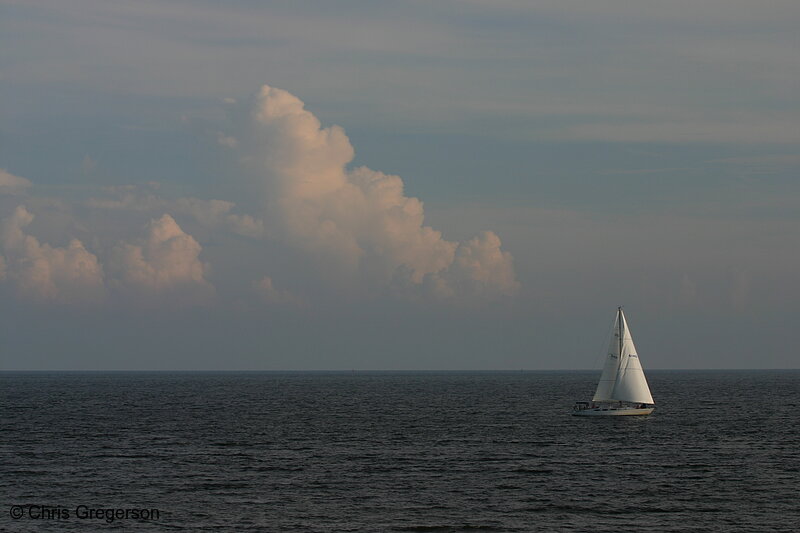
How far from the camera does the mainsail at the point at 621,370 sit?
4931 inches

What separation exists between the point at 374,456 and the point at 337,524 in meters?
30.3

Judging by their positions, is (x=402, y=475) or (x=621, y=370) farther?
(x=621, y=370)

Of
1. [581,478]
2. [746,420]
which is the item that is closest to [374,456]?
[581,478]

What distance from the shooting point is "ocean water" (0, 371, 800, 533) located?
57.6 m

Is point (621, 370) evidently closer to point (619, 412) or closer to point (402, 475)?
point (619, 412)

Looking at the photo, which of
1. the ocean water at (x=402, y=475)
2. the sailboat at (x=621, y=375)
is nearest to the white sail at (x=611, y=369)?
the sailboat at (x=621, y=375)

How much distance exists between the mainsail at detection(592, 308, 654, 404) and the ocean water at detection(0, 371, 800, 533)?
12.4 feet

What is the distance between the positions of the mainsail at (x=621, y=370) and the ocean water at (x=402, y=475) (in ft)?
12.4

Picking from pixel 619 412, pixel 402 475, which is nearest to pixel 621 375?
pixel 619 412

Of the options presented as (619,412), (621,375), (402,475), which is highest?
(621,375)

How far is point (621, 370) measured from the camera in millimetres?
125438

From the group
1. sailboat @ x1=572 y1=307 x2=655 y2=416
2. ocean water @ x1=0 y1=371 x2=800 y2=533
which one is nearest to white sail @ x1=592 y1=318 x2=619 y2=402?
sailboat @ x1=572 y1=307 x2=655 y2=416

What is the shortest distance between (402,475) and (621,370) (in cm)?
5908

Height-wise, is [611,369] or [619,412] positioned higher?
[611,369]
